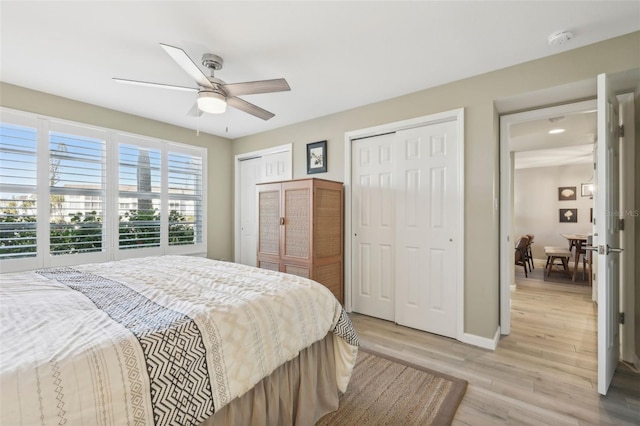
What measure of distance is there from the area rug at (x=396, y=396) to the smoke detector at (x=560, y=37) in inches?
100

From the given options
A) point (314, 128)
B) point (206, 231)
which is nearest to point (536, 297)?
point (314, 128)

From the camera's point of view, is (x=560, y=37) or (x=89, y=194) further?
(x=89, y=194)

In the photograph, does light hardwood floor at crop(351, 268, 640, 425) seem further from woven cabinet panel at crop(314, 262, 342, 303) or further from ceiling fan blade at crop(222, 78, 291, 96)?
ceiling fan blade at crop(222, 78, 291, 96)

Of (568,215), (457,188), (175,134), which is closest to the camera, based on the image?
(457,188)

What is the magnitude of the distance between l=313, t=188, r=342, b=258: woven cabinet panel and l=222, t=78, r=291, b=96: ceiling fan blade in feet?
4.37

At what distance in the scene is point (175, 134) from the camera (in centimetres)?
411

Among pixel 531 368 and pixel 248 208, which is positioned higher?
pixel 248 208

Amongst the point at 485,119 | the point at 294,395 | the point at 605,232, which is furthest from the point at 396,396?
the point at 485,119

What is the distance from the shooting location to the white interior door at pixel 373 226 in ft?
10.8

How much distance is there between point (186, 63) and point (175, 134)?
261 cm

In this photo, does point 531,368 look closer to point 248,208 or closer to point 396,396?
point 396,396

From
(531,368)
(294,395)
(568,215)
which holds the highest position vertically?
(568,215)

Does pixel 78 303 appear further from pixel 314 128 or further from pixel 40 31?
pixel 314 128

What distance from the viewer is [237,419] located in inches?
48.4
